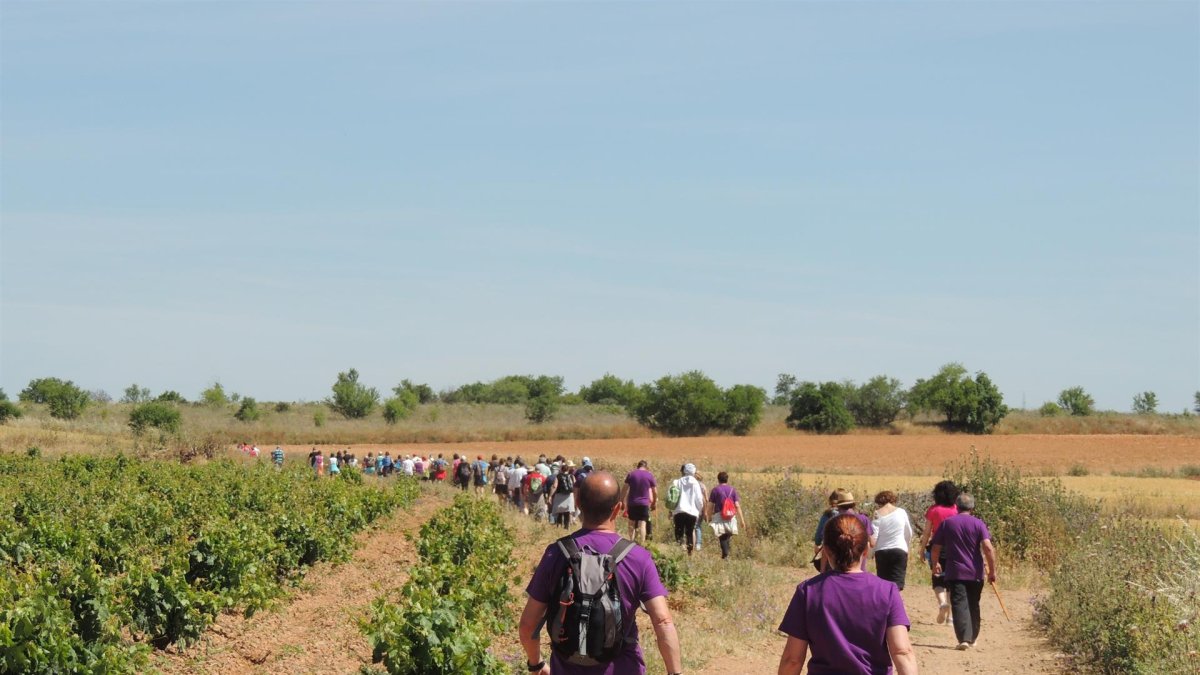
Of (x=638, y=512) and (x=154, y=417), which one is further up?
(x=154, y=417)

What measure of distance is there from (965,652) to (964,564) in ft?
3.02

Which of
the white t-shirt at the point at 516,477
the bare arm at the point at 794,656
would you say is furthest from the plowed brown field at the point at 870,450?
the bare arm at the point at 794,656

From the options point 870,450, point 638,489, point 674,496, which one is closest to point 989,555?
point 674,496

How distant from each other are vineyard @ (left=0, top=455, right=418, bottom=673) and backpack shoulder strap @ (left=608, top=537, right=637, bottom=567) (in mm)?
4368

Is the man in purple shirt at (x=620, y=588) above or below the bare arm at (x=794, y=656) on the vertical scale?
above

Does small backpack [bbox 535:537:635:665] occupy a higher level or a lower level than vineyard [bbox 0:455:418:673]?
higher

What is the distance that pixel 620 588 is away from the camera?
5641mm

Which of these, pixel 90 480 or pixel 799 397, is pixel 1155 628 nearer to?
pixel 90 480

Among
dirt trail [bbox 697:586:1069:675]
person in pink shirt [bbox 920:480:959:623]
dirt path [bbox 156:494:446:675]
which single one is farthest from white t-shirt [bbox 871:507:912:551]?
dirt path [bbox 156:494:446:675]

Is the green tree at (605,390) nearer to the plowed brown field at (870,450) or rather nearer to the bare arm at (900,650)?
the plowed brown field at (870,450)

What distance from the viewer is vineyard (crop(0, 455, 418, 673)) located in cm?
848

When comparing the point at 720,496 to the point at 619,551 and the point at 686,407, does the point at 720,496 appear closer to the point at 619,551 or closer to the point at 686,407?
the point at 619,551

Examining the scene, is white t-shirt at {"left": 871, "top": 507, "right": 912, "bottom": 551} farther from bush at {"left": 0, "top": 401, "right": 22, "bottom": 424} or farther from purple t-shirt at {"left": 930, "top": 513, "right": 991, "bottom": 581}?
bush at {"left": 0, "top": 401, "right": 22, "bottom": 424}

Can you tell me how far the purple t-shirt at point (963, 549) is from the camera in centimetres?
1193
